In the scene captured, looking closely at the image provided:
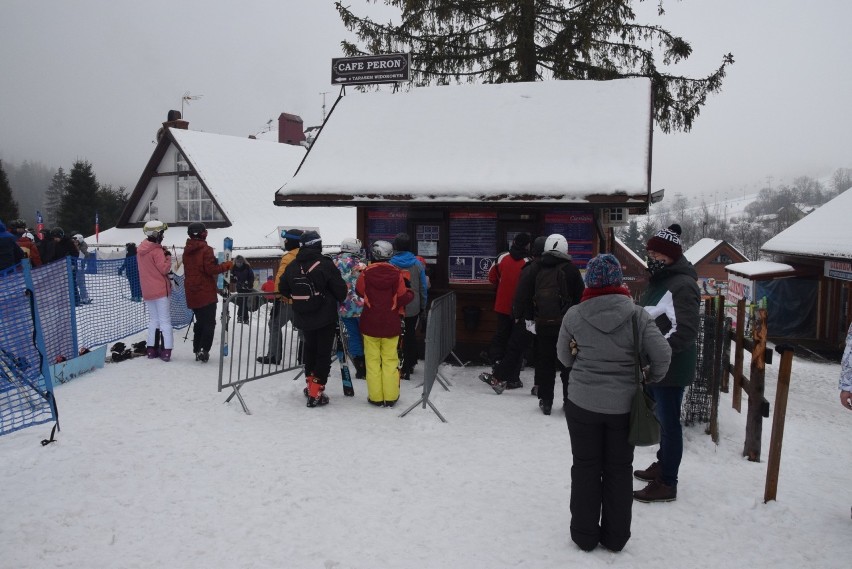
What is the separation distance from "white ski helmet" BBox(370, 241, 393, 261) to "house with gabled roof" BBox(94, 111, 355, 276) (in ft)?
63.0

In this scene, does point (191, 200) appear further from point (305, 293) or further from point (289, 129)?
point (305, 293)

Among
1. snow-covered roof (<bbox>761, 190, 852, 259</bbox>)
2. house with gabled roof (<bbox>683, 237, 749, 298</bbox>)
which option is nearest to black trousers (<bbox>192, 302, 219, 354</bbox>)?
snow-covered roof (<bbox>761, 190, 852, 259</bbox>)

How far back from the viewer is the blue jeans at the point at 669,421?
181 inches

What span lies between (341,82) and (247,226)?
1473 cm

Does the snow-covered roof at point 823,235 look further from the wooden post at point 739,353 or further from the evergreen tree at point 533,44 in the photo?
the wooden post at point 739,353

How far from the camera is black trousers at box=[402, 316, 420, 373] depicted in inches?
335

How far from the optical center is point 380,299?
22.7ft

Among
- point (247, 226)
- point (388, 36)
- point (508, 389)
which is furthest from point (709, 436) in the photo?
point (247, 226)

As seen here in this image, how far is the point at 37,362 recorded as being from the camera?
6.20m

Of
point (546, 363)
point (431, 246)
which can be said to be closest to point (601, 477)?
point (546, 363)

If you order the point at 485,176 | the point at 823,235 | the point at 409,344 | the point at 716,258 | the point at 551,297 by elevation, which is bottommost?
the point at 716,258

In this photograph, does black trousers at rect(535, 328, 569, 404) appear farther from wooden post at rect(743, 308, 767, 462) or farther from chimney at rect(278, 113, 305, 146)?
chimney at rect(278, 113, 305, 146)

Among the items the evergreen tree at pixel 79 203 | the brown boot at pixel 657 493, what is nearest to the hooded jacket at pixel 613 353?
the brown boot at pixel 657 493

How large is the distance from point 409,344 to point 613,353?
16.4 feet
